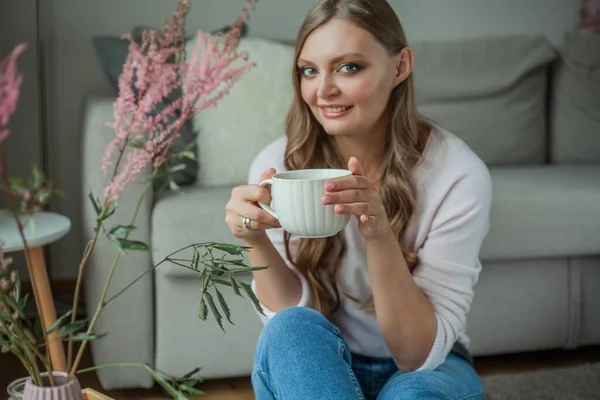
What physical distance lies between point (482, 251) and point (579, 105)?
2.82 feet

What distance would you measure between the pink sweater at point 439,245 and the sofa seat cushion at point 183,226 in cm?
43

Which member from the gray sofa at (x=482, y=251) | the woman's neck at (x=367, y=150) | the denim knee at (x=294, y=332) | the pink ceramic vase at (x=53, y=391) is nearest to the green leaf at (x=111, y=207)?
the pink ceramic vase at (x=53, y=391)

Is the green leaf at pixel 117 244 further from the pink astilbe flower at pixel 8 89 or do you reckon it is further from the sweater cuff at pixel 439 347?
the sweater cuff at pixel 439 347

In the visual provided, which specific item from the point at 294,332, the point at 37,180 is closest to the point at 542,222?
the point at 294,332

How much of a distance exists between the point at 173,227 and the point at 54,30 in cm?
106

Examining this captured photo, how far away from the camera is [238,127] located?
2107 mm

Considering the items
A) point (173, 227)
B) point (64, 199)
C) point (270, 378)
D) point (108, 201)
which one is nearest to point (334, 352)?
point (270, 378)

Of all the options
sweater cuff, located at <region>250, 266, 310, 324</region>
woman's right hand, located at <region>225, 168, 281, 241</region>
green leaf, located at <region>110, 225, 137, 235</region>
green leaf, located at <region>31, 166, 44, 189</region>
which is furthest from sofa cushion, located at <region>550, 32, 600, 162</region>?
green leaf, located at <region>31, 166, 44, 189</region>

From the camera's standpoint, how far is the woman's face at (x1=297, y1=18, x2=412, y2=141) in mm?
1261

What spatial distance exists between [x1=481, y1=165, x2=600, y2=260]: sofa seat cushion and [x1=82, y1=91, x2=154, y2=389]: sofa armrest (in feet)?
2.59

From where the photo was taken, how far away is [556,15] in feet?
9.80

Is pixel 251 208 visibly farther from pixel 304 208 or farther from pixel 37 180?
pixel 37 180

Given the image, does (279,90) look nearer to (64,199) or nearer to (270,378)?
(64,199)

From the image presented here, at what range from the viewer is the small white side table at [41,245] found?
4.45 ft
